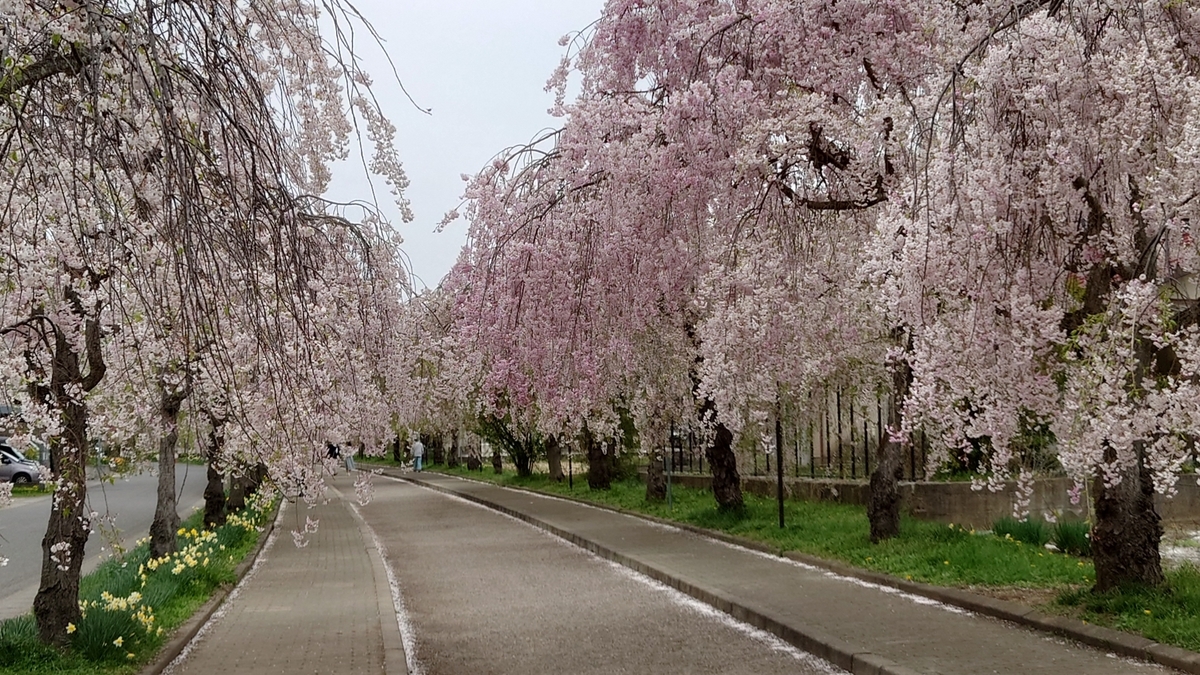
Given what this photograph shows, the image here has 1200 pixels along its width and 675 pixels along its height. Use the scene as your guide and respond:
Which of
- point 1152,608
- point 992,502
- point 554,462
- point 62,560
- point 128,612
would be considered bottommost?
point 128,612

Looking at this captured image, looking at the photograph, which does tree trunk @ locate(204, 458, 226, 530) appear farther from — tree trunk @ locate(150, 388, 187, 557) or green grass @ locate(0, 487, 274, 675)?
tree trunk @ locate(150, 388, 187, 557)

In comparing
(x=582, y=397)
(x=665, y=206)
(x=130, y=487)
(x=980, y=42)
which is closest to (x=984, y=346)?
(x=980, y=42)

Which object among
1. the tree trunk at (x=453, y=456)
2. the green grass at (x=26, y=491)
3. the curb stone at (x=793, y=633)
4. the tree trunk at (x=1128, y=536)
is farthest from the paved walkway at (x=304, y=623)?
the tree trunk at (x=453, y=456)

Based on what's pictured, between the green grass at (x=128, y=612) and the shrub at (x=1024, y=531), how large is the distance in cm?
920

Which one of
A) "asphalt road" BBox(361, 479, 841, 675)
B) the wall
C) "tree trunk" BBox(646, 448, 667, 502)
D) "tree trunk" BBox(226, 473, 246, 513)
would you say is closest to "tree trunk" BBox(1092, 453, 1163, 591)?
"asphalt road" BBox(361, 479, 841, 675)

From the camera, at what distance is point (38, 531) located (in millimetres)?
24234

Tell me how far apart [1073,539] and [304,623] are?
8.24 m

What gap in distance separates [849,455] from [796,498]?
54.3 inches

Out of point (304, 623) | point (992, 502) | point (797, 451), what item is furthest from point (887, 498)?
point (797, 451)

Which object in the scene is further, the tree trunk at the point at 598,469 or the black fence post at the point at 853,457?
the tree trunk at the point at 598,469

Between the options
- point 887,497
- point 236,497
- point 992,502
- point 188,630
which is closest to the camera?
point 188,630

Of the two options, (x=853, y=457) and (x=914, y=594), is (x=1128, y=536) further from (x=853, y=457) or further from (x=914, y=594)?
(x=853, y=457)

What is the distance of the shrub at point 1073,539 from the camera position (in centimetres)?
1186

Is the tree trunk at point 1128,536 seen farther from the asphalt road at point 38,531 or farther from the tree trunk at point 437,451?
the tree trunk at point 437,451
